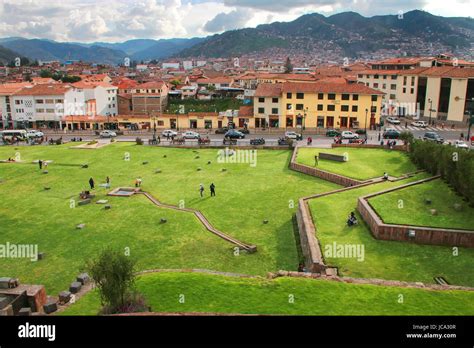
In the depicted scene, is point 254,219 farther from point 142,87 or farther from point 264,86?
point 142,87

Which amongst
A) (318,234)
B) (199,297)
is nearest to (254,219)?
(318,234)

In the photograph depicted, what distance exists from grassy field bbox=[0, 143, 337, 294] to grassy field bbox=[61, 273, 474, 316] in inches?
169

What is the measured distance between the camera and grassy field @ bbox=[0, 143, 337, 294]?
20609 millimetres

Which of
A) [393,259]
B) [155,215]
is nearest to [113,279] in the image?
[393,259]

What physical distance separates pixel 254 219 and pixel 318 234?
5684 millimetres

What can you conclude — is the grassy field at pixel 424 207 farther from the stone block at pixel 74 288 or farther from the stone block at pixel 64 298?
the stone block at pixel 64 298

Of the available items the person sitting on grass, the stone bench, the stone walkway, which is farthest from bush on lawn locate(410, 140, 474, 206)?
the stone walkway

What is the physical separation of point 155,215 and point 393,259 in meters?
15.1

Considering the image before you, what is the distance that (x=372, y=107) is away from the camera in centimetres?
6262

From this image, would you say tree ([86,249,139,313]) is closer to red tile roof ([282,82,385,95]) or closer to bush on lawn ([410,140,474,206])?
bush on lawn ([410,140,474,206])

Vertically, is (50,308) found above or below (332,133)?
below

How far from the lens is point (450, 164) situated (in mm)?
25859
